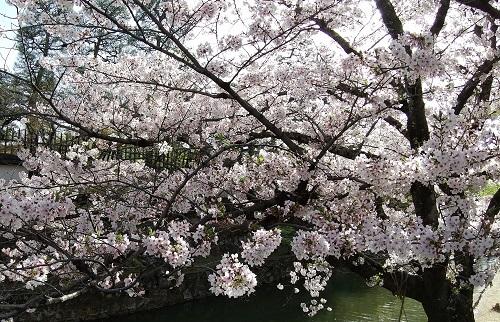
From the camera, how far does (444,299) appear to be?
5035 mm

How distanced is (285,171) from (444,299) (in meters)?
2.15

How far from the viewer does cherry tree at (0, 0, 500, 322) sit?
3477mm

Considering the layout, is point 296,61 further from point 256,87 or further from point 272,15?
point 272,15

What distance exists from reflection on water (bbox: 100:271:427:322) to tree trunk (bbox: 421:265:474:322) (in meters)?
5.57

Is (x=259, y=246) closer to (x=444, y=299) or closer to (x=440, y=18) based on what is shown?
(x=444, y=299)

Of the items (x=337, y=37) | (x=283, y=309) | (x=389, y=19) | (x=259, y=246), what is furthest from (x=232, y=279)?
(x=283, y=309)

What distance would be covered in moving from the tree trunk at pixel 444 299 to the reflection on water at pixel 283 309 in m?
5.57

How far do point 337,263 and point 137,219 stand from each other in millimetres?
2141

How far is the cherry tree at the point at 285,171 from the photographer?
3477 millimetres

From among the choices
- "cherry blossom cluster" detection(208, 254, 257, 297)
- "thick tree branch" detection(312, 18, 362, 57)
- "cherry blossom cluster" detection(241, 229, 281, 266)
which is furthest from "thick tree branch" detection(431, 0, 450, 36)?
"cherry blossom cluster" detection(208, 254, 257, 297)

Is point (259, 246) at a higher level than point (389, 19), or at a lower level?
lower

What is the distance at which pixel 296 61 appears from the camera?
627cm

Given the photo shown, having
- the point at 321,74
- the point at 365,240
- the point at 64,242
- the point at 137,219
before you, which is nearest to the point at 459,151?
the point at 365,240

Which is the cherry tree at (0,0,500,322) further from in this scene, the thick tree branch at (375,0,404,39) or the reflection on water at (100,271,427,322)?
the reflection on water at (100,271,427,322)
